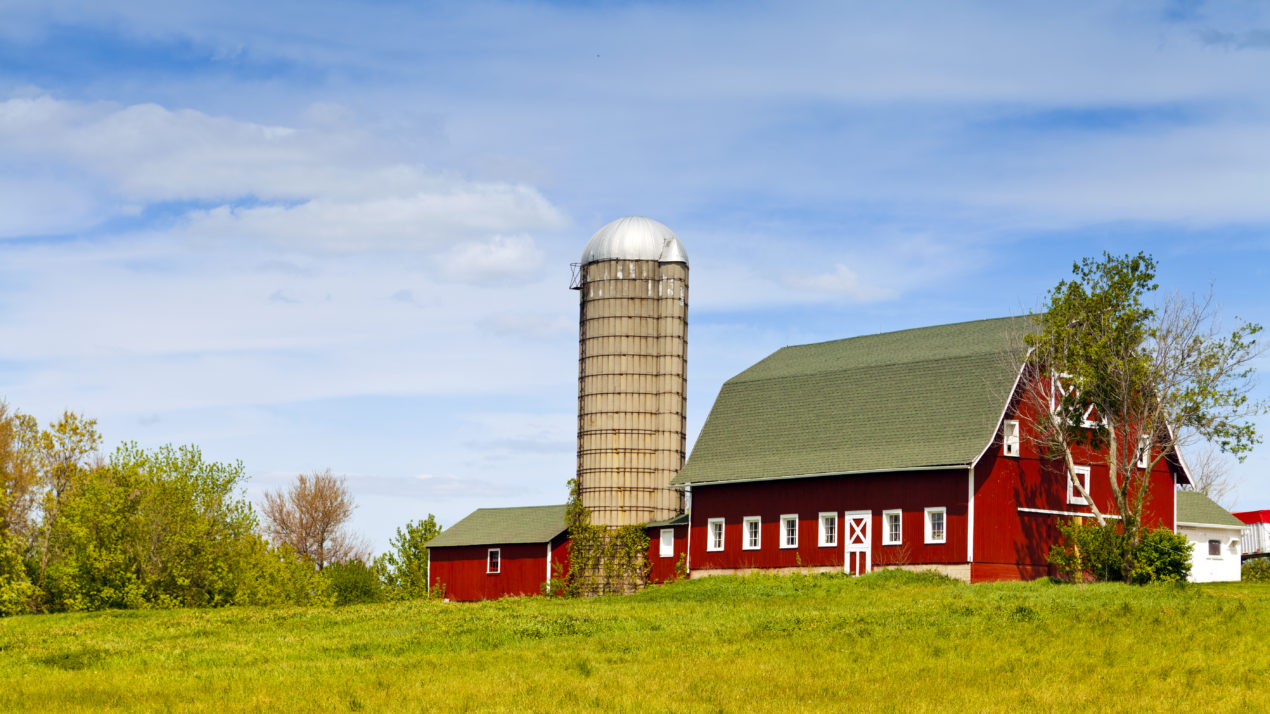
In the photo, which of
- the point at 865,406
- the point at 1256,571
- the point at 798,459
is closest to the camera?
the point at 865,406

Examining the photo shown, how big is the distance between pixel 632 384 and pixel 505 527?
931 centimetres

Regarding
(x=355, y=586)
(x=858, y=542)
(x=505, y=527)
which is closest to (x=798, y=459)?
(x=858, y=542)

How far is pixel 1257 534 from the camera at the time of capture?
235ft

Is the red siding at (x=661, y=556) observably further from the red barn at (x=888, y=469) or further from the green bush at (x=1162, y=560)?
the green bush at (x=1162, y=560)

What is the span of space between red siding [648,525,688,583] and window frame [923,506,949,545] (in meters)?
12.0

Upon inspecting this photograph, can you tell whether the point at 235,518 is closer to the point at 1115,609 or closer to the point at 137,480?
the point at 137,480

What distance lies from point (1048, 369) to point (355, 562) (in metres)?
39.8

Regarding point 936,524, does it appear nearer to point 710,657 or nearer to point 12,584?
point 710,657

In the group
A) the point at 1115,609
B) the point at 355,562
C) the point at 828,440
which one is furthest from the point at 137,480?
the point at 1115,609

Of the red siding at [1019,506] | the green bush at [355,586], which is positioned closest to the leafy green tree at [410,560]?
Answer: the green bush at [355,586]

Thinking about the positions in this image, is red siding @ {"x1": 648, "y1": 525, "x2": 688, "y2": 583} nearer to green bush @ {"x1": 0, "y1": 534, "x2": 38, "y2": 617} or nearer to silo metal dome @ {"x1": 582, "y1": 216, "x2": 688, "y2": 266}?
silo metal dome @ {"x1": 582, "y1": 216, "x2": 688, "y2": 266}

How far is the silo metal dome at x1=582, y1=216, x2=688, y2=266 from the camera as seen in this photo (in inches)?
2250

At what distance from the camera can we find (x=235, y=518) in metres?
56.6

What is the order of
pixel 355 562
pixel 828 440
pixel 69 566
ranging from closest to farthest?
pixel 828 440, pixel 69 566, pixel 355 562
